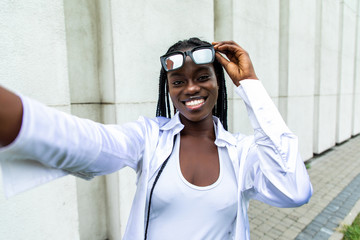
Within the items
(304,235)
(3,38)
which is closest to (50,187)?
(3,38)

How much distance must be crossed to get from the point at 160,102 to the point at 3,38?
1.37 meters

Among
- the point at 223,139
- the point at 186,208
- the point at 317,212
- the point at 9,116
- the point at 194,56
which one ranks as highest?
the point at 194,56

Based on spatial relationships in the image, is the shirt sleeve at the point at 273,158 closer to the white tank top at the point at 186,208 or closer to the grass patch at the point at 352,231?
A: the white tank top at the point at 186,208

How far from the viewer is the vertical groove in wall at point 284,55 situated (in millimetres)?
5734

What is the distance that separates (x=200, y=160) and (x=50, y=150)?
2.73 ft

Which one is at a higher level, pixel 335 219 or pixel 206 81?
pixel 206 81

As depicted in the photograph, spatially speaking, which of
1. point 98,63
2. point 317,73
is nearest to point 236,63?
point 98,63

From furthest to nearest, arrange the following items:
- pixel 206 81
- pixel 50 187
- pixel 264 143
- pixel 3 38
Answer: pixel 50 187
pixel 3 38
pixel 206 81
pixel 264 143

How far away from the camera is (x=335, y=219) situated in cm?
379

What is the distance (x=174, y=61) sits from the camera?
1317 mm

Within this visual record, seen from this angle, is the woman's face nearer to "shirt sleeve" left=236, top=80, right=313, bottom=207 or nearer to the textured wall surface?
"shirt sleeve" left=236, top=80, right=313, bottom=207

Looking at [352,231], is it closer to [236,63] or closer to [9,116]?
[236,63]

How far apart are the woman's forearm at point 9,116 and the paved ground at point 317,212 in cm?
347

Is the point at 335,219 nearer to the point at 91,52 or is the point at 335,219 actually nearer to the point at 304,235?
the point at 304,235
